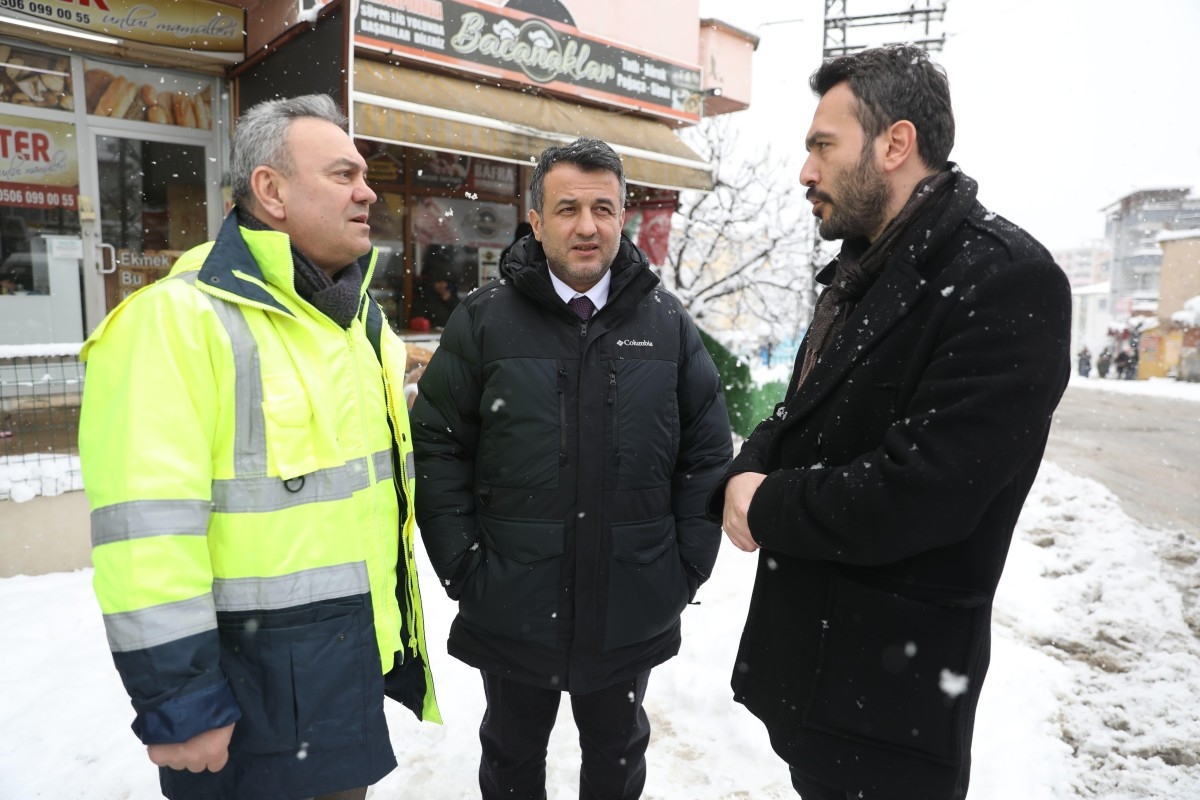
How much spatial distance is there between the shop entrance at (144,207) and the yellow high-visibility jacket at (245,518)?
240 inches

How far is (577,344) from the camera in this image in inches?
91.9

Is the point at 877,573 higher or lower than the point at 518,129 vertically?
lower

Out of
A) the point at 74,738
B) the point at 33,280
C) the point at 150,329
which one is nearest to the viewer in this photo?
the point at 150,329

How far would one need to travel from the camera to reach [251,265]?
1746mm

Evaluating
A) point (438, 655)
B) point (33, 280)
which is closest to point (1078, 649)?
point (438, 655)

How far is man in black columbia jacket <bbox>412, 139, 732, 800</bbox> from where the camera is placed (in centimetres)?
226

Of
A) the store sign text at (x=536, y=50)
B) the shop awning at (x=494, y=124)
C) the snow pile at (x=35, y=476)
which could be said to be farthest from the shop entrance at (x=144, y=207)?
the store sign text at (x=536, y=50)

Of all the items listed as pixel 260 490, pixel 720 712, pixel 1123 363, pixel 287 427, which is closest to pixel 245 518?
pixel 260 490

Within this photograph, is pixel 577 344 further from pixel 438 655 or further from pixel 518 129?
pixel 518 129

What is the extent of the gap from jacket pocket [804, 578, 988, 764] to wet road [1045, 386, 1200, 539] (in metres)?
8.05

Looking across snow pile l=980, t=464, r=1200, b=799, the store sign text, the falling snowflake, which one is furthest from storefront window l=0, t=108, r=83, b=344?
snow pile l=980, t=464, r=1200, b=799

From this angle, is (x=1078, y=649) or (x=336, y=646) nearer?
(x=336, y=646)

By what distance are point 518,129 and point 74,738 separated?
19.6 ft

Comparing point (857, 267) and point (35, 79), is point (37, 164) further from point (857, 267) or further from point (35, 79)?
point (857, 267)
